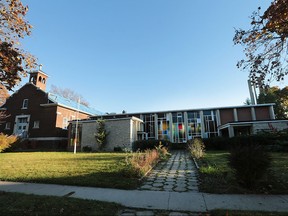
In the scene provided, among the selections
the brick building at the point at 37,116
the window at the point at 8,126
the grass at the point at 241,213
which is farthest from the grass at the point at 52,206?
the window at the point at 8,126

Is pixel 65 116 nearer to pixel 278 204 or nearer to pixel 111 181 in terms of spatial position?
pixel 111 181

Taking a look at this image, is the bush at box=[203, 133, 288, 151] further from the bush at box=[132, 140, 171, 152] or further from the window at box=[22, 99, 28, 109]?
the window at box=[22, 99, 28, 109]

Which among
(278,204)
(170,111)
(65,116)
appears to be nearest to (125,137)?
(170,111)

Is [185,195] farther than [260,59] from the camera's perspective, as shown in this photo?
No

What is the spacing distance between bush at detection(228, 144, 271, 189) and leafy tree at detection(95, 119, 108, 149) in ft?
61.5

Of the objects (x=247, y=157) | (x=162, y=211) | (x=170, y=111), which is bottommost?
(x=162, y=211)

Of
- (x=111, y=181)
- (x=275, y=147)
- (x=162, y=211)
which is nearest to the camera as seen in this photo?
(x=162, y=211)

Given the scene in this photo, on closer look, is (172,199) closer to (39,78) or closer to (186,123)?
(186,123)

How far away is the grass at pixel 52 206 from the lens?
4027 mm

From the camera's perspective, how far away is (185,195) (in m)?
5.24

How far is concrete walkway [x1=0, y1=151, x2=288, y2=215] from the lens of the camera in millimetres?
4391

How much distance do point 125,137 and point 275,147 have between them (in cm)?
1513

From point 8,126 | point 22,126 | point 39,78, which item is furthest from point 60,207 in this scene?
point 39,78

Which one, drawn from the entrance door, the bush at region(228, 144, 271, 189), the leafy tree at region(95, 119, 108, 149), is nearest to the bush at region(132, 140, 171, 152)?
the leafy tree at region(95, 119, 108, 149)
